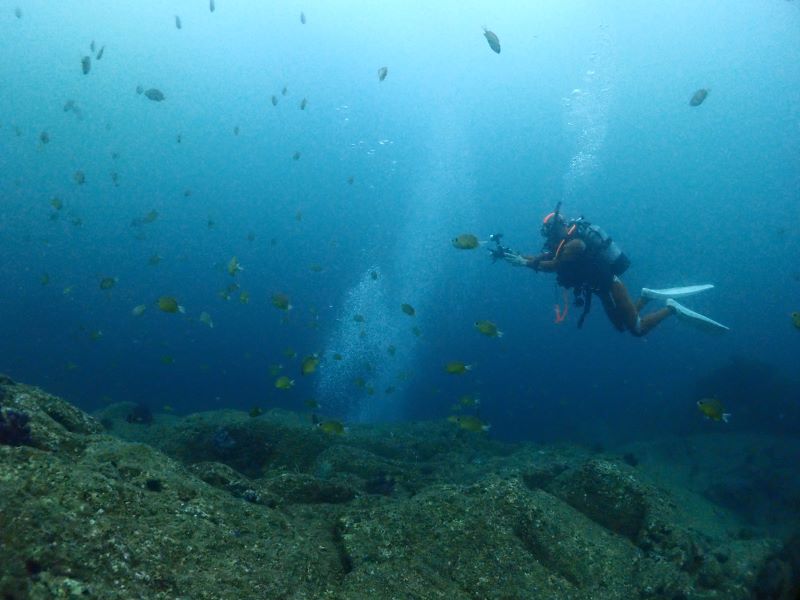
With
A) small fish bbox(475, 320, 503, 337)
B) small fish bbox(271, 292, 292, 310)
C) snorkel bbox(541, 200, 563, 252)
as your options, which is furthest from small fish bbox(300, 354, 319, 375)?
snorkel bbox(541, 200, 563, 252)

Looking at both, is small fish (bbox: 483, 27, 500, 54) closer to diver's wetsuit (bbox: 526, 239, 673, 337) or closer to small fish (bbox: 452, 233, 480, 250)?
small fish (bbox: 452, 233, 480, 250)

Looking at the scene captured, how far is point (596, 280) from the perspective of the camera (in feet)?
33.4

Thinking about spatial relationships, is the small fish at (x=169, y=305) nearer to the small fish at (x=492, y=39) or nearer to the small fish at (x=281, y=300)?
the small fish at (x=281, y=300)

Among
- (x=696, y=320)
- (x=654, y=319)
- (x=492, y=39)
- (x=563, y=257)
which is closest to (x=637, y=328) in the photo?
(x=654, y=319)

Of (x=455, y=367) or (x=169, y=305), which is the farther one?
(x=455, y=367)

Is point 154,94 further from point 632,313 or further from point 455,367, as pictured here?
point 632,313

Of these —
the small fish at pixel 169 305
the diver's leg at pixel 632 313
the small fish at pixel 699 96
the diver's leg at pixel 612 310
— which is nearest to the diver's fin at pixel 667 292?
the diver's leg at pixel 632 313

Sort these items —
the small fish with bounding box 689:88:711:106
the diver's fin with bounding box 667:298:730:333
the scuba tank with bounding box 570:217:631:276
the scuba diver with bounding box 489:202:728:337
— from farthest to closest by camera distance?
the small fish with bounding box 689:88:711:106
the diver's fin with bounding box 667:298:730:333
the scuba tank with bounding box 570:217:631:276
the scuba diver with bounding box 489:202:728:337

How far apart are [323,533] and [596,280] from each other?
8.25 m

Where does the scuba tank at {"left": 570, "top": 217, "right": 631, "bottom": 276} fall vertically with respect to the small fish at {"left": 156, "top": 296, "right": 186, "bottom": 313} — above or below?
above

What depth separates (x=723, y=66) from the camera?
73.8 meters

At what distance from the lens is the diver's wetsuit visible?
31.7 ft

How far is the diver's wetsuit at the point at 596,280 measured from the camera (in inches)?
380

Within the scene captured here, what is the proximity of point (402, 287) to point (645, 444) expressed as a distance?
5059 centimetres
